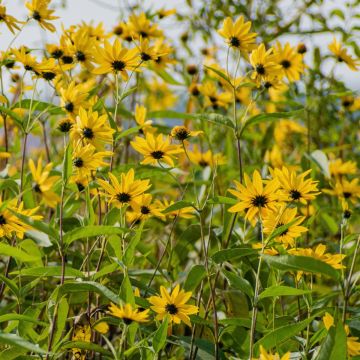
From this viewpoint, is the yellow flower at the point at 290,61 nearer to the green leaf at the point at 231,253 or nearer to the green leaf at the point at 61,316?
the green leaf at the point at 231,253

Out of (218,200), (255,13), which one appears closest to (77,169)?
(218,200)

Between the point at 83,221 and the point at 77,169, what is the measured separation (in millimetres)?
83

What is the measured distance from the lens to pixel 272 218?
39.7 inches

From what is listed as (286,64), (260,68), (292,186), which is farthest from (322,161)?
(292,186)

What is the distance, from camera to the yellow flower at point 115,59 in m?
1.20

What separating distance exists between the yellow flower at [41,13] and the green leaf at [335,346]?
33.0 inches

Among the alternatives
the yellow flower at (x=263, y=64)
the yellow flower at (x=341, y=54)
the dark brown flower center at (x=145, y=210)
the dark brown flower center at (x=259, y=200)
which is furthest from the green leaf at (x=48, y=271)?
the yellow flower at (x=341, y=54)

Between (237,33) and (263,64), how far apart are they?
0.31 feet

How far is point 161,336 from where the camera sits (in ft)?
2.95

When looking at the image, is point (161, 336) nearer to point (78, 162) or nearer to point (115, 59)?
point (78, 162)

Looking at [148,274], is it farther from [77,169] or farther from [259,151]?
[259,151]

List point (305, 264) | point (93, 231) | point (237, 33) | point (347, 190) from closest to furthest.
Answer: point (305, 264), point (93, 231), point (237, 33), point (347, 190)

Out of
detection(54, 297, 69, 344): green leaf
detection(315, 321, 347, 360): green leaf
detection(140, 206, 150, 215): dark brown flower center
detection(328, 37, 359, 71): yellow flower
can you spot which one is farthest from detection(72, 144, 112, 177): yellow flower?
detection(328, 37, 359, 71): yellow flower

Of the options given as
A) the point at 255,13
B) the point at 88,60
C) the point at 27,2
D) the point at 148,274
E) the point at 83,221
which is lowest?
the point at 148,274
